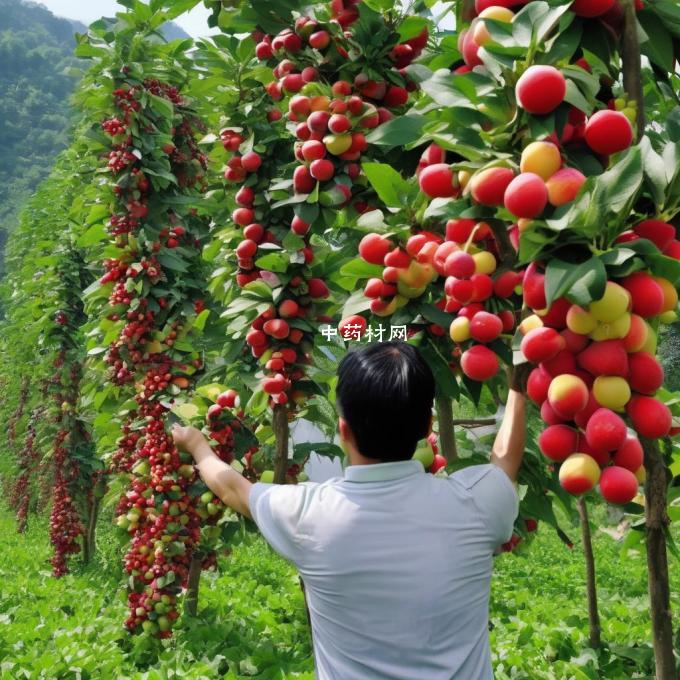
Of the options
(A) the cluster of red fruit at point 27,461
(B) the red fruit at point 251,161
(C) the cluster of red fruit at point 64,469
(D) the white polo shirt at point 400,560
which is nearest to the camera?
(D) the white polo shirt at point 400,560

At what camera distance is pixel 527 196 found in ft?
3.24

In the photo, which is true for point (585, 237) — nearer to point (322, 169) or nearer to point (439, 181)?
point (439, 181)

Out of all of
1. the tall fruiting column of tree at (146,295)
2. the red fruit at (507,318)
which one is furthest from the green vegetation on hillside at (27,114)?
the red fruit at (507,318)

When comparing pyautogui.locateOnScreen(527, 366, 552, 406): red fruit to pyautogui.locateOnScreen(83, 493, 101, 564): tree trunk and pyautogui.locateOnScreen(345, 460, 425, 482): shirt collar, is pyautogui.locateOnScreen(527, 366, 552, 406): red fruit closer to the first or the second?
pyautogui.locateOnScreen(345, 460, 425, 482): shirt collar

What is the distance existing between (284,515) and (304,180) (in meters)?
1.03

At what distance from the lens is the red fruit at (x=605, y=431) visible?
94cm

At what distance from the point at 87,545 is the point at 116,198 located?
425 cm

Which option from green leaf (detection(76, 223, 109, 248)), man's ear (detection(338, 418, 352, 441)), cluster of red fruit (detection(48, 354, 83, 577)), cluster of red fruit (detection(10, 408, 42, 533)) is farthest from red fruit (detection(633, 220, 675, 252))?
cluster of red fruit (detection(10, 408, 42, 533))

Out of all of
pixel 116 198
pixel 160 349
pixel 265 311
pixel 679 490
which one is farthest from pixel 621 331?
pixel 116 198

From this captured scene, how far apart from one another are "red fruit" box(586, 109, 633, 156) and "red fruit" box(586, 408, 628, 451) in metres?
0.42

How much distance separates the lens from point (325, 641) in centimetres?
122

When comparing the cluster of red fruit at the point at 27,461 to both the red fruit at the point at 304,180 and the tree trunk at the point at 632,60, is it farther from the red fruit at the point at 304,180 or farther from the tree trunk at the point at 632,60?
the tree trunk at the point at 632,60

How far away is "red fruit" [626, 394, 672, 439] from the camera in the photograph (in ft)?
3.15

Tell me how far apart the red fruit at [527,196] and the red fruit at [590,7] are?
33 cm
